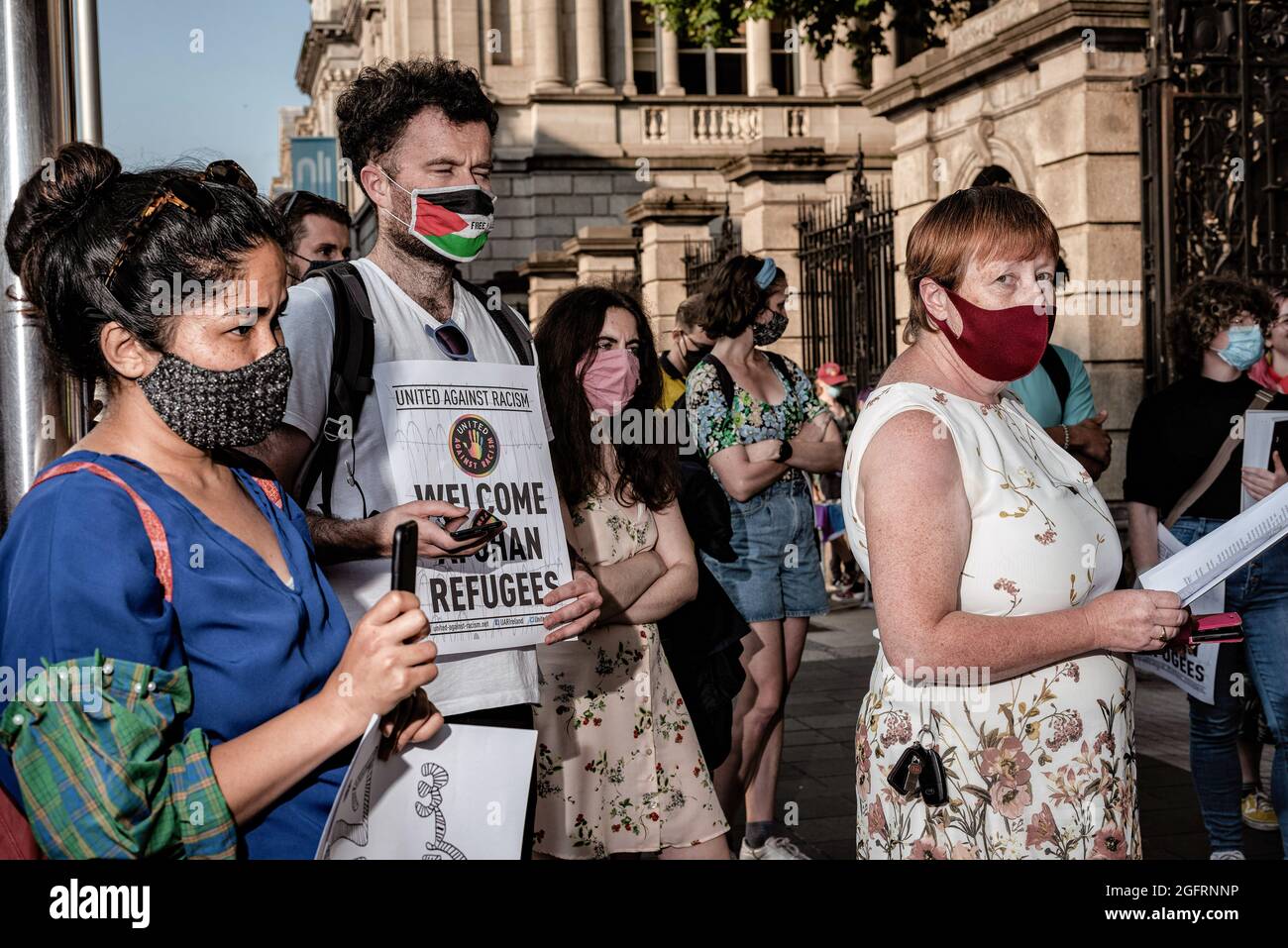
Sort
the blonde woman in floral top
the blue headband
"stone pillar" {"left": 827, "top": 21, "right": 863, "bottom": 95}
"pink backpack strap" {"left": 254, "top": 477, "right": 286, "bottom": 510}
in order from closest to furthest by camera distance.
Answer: "pink backpack strap" {"left": 254, "top": 477, "right": 286, "bottom": 510}, the blonde woman in floral top, the blue headband, "stone pillar" {"left": 827, "top": 21, "right": 863, "bottom": 95}

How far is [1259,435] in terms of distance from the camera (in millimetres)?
4793

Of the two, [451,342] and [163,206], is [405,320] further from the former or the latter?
[163,206]

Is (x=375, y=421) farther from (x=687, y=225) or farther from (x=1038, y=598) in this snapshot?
(x=687, y=225)

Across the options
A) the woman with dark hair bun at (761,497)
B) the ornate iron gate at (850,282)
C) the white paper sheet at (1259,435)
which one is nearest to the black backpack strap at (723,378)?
the woman with dark hair bun at (761,497)

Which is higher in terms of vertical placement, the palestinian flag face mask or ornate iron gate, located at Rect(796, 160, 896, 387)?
ornate iron gate, located at Rect(796, 160, 896, 387)

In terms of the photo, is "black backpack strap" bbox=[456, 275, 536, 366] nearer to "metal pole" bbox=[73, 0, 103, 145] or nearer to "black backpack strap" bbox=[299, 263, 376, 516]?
"black backpack strap" bbox=[299, 263, 376, 516]

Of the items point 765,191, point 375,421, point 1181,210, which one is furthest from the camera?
point 765,191

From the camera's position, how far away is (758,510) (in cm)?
554

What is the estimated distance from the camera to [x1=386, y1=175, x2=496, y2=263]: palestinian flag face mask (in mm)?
2918

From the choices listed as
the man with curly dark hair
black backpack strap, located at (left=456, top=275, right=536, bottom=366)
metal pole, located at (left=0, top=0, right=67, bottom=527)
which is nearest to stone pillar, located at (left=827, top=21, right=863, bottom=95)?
black backpack strap, located at (left=456, top=275, right=536, bottom=366)

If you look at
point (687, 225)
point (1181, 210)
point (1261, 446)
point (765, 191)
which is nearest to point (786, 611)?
point (1261, 446)

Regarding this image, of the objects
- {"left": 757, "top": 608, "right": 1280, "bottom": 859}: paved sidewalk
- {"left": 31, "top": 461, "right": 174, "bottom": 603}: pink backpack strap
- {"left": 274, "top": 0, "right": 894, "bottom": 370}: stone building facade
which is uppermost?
Answer: {"left": 274, "top": 0, "right": 894, "bottom": 370}: stone building facade

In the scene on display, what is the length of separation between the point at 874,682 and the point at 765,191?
1239 centimetres

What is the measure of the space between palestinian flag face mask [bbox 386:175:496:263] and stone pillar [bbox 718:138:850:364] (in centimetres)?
1176
